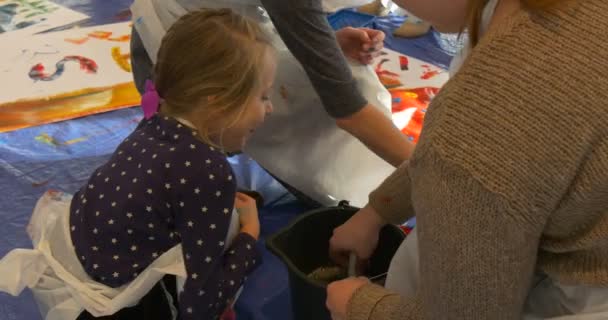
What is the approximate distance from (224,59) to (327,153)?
0.44 metres

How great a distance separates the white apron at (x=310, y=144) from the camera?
49.3 inches

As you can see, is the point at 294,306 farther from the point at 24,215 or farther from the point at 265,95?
the point at 24,215

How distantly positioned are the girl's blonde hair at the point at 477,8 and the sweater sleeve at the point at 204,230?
415 millimetres

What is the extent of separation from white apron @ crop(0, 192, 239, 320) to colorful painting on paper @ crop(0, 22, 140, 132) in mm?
716

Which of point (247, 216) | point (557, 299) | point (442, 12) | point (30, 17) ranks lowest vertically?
point (30, 17)

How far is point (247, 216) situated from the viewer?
3.39 ft

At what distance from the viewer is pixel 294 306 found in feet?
3.17

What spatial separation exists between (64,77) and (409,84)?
0.93 metres

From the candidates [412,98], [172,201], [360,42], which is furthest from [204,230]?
[412,98]

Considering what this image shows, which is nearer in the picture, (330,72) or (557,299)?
(557,299)

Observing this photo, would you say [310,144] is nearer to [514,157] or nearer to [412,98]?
[412,98]

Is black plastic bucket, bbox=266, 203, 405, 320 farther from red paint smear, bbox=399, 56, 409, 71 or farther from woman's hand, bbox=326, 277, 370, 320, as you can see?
red paint smear, bbox=399, 56, 409, 71

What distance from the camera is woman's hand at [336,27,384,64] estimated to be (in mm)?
1242

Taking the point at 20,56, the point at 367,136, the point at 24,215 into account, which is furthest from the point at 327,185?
the point at 20,56
